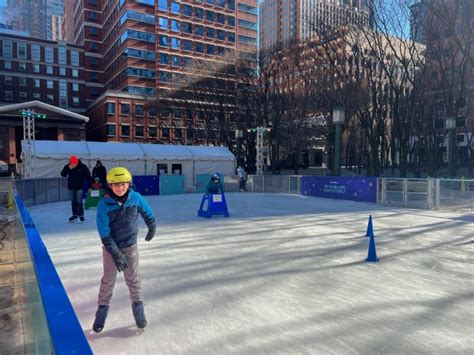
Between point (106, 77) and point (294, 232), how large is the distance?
76.4m

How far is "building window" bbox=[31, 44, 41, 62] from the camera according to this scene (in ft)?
248

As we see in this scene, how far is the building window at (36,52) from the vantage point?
75600mm

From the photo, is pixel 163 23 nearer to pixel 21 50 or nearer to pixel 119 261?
pixel 21 50

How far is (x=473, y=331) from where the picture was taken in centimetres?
386

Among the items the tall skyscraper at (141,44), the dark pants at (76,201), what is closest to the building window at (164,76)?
the tall skyscraper at (141,44)

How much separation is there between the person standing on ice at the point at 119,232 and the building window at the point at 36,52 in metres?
85.7

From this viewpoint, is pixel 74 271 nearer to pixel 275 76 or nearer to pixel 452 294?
A: pixel 452 294

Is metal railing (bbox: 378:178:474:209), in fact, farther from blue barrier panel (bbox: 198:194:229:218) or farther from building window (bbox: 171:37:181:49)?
building window (bbox: 171:37:181:49)

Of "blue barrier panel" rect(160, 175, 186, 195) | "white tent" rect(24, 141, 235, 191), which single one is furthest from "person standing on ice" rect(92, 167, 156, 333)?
"white tent" rect(24, 141, 235, 191)

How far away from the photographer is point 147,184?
76.1 feet

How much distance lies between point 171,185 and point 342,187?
1081cm

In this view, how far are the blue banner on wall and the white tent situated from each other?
9.95 metres

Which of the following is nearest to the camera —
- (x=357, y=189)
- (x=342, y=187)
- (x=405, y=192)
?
(x=405, y=192)

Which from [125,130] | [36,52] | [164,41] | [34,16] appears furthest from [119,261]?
[34,16]
